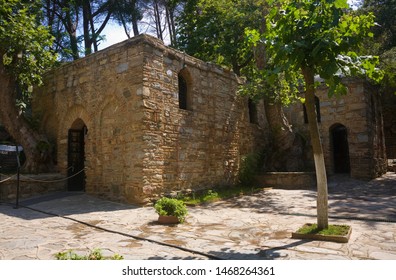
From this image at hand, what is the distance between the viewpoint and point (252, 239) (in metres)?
4.73

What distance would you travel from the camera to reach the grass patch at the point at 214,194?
8.56m

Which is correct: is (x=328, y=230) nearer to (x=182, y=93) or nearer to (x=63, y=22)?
(x=182, y=93)

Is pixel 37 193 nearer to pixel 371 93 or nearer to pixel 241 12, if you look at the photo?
pixel 241 12

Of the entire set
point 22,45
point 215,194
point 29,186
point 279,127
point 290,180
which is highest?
point 22,45

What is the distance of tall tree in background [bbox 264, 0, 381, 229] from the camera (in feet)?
13.5

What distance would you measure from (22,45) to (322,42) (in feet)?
29.9

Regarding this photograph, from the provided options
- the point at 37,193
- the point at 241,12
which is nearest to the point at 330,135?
the point at 241,12

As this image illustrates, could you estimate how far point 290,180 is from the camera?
1127 cm

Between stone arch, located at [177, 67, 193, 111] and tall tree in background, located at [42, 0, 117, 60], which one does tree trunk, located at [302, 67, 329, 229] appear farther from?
tall tree in background, located at [42, 0, 117, 60]

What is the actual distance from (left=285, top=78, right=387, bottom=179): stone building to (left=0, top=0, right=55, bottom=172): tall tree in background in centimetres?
1083

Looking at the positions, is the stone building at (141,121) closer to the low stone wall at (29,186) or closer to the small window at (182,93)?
the small window at (182,93)

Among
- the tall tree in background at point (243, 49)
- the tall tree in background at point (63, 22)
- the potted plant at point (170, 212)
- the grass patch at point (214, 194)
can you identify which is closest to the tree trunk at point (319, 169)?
the potted plant at point (170, 212)

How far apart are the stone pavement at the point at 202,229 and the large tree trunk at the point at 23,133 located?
178cm

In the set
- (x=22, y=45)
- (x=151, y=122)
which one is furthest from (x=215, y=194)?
(x=22, y=45)
